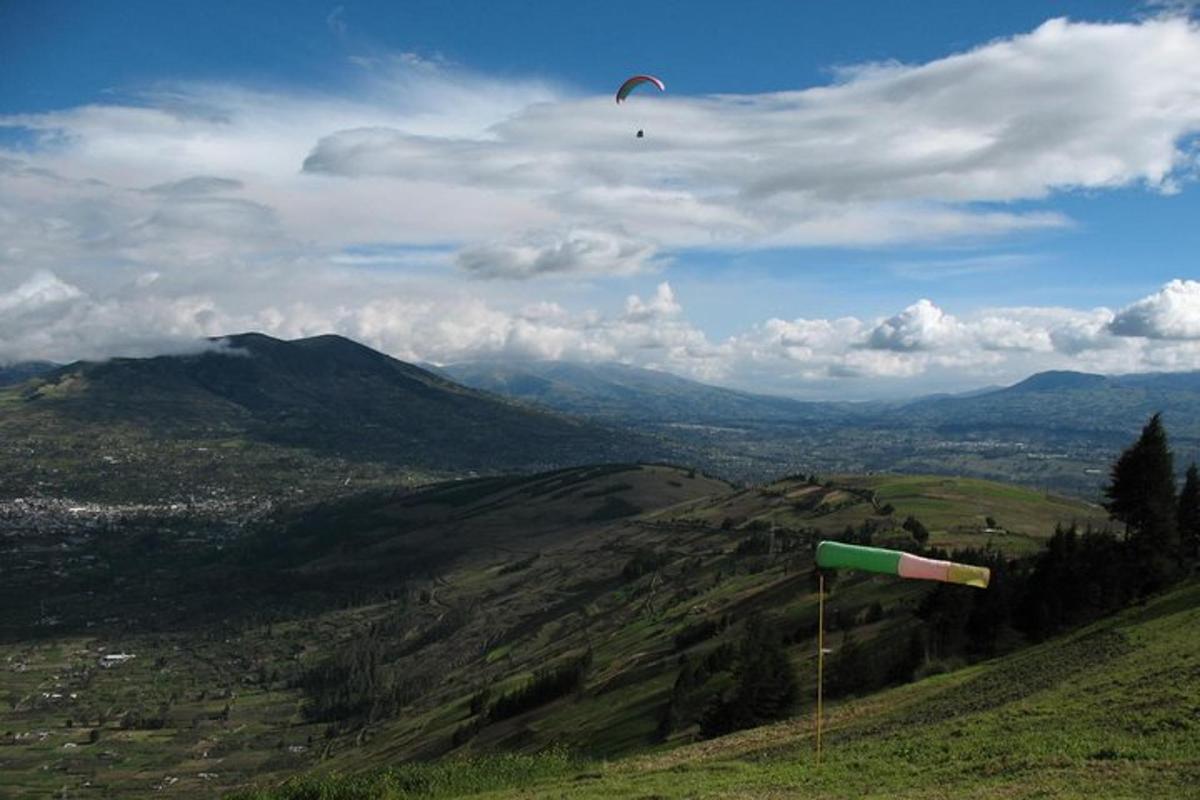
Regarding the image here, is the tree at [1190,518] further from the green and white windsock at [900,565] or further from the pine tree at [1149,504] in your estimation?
the green and white windsock at [900,565]

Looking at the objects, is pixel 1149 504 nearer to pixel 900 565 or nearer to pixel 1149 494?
pixel 1149 494

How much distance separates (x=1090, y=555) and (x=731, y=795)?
52.3 meters

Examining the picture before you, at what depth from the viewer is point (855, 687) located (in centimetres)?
6091

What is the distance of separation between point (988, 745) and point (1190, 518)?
6059cm

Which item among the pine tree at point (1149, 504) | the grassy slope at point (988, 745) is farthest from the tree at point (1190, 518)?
the grassy slope at point (988, 745)

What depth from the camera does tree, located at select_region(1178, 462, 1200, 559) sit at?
254 feet

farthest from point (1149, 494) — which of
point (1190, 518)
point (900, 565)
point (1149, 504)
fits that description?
point (900, 565)

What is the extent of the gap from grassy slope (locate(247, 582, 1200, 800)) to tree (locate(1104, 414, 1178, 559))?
16.8 metres

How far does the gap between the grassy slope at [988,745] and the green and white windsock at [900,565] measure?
6.36m

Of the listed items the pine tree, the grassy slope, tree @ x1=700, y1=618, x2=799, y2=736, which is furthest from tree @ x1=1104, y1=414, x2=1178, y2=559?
tree @ x1=700, y1=618, x2=799, y2=736

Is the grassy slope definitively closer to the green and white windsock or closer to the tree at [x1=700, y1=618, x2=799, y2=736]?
the green and white windsock

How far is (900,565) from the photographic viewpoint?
97.3 ft

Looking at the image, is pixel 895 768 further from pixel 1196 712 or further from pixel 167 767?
pixel 167 767

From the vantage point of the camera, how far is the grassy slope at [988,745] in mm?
26828
